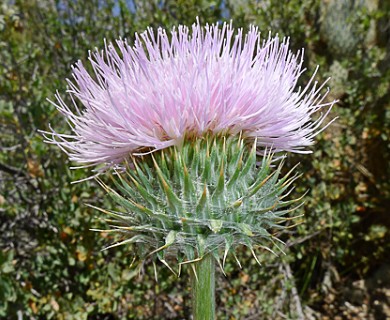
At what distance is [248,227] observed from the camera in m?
1.55

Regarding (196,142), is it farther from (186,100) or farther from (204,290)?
(204,290)

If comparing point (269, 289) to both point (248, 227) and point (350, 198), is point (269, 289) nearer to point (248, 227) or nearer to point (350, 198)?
point (350, 198)

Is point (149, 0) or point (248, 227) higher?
point (149, 0)

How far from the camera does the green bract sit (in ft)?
5.08

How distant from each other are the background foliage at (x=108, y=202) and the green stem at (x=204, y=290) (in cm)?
163

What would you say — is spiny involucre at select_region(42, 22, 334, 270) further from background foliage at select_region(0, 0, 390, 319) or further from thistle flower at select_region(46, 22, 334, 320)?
background foliage at select_region(0, 0, 390, 319)

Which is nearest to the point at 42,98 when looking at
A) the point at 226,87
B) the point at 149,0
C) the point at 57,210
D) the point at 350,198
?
the point at 57,210

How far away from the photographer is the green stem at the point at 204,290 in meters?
1.59

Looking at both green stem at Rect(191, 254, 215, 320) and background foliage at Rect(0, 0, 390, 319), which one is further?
background foliage at Rect(0, 0, 390, 319)

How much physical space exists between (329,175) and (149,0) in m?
2.19

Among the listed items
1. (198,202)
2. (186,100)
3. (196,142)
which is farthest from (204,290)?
(186,100)

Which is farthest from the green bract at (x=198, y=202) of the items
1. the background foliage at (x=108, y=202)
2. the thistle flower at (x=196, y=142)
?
the background foliage at (x=108, y=202)

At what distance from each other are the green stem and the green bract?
0.05 m

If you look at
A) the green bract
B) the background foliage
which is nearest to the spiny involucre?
the green bract
